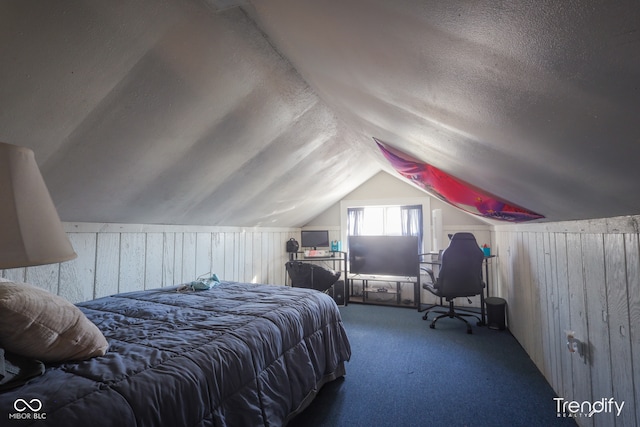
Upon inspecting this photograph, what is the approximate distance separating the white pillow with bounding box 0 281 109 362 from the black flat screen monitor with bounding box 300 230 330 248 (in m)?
4.29

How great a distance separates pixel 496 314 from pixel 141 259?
4.04 meters

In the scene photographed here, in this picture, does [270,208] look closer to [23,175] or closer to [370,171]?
[370,171]

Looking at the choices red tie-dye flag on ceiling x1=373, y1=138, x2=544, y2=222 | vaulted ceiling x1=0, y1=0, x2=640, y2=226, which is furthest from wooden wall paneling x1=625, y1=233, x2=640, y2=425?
red tie-dye flag on ceiling x1=373, y1=138, x2=544, y2=222

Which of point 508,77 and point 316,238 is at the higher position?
point 508,77

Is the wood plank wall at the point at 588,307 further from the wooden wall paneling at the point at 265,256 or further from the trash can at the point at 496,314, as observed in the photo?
the wooden wall paneling at the point at 265,256

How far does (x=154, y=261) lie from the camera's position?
2.82 meters

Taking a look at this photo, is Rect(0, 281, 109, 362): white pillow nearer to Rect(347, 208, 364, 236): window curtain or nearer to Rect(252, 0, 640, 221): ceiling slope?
Rect(252, 0, 640, 221): ceiling slope

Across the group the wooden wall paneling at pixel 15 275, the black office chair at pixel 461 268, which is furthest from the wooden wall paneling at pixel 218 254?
the black office chair at pixel 461 268

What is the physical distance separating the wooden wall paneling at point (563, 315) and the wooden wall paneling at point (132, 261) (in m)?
3.44

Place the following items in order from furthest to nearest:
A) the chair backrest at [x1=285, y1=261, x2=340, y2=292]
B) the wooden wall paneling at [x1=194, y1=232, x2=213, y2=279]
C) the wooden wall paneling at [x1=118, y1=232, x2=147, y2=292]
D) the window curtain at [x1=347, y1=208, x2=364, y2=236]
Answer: the window curtain at [x1=347, y1=208, x2=364, y2=236], the chair backrest at [x1=285, y1=261, x2=340, y2=292], the wooden wall paneling at [x1=194, y1=232, x2=213, y2=279], the wooden wall paneling at [x1=118, y1=232, x2=147, y2=292]

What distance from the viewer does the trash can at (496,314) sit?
335cm

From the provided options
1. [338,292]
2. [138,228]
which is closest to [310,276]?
[338,292]

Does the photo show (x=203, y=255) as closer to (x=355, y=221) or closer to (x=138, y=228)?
Result: (x=138, y=228)

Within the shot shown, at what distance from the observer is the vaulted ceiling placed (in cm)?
60
